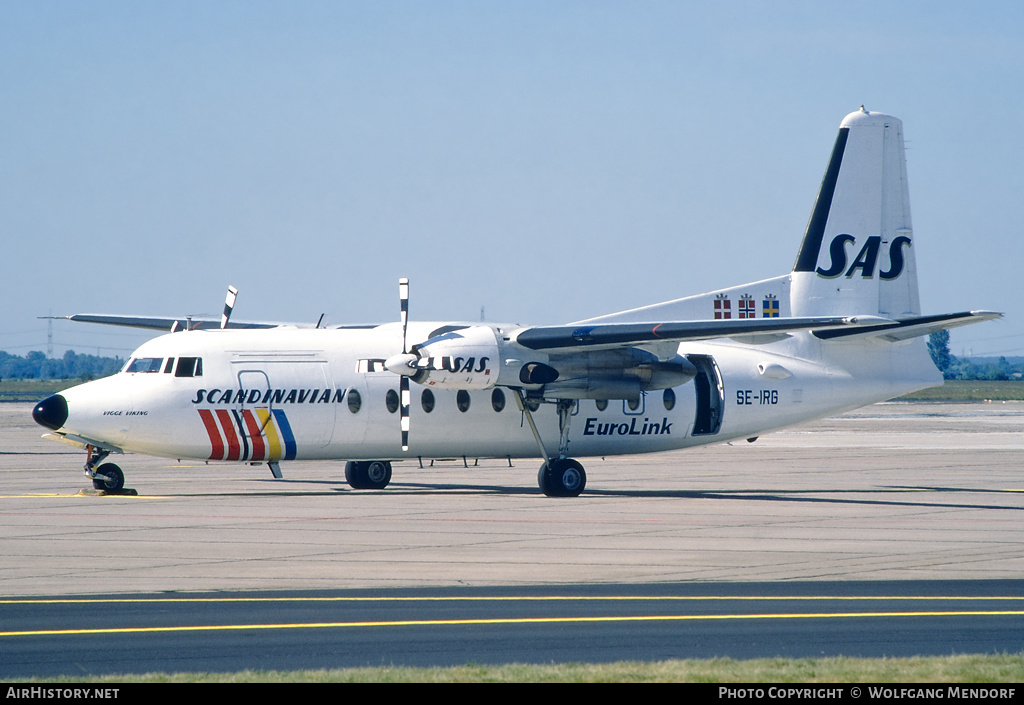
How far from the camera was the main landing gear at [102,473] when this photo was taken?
955 inches

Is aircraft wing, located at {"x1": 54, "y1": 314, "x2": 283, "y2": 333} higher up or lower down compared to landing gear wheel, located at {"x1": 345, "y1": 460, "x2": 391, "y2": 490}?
higher up

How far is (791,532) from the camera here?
1905 centimetres

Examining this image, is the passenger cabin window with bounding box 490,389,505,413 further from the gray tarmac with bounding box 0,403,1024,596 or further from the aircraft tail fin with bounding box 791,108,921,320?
the aircraft tail fin with bounding box 791,108,921,320

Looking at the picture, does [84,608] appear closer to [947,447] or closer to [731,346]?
[731,346]

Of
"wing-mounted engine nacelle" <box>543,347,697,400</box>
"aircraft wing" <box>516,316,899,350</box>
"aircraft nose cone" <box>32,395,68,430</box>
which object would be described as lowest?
"aircraft nose cone" <box>32,395,68,430</box>

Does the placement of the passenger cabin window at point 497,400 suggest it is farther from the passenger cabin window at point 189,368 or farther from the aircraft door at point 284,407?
the passenger cabin window at point 189,368

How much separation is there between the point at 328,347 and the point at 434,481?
5.54 meters

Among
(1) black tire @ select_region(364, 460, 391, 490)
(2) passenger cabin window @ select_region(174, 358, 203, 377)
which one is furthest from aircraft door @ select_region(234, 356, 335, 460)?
(1) black tire @ select_region(364, 460, 391, 490)

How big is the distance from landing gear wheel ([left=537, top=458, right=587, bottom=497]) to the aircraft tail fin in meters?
7.23

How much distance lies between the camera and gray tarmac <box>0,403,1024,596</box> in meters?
14.7

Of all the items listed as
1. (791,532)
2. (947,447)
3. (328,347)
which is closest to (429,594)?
(791,532)

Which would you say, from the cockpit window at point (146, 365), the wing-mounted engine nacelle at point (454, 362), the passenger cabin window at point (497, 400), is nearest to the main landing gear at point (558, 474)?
the passenger cabin window at point (497, 400)

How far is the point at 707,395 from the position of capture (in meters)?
28.0

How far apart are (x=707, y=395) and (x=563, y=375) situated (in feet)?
12.8
